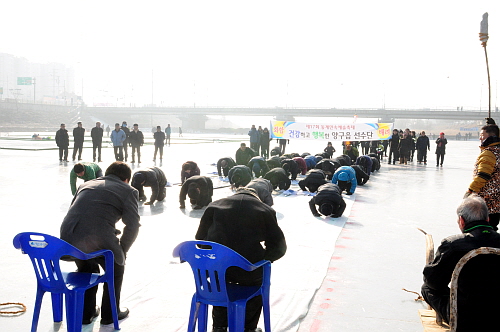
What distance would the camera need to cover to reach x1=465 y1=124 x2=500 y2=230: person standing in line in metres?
5.75

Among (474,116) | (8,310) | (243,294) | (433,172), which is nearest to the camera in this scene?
(243,294)

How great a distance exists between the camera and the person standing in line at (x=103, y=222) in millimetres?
4082

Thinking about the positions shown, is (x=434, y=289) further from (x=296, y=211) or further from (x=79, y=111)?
(x=79, y=111)

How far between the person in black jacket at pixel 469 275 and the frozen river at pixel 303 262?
3.73ft

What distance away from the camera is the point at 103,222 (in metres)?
4.12

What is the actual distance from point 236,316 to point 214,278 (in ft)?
1.15

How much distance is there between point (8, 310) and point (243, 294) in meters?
2.55

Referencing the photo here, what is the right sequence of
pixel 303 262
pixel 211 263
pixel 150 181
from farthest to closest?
pixel 150 181 → pixel 303 262 → pixel 211 263

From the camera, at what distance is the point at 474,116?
94000 mm

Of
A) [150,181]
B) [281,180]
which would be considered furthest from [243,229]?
[281,180]

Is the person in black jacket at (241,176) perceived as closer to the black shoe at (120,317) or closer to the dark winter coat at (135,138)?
the black shoe at (120,317)

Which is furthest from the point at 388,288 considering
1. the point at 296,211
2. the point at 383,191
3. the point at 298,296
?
the point at 383,191

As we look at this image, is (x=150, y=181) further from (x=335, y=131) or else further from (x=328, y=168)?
(x=335, y=131)

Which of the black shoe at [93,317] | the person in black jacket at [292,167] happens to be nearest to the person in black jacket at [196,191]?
the person in black jacket at [292,167]
